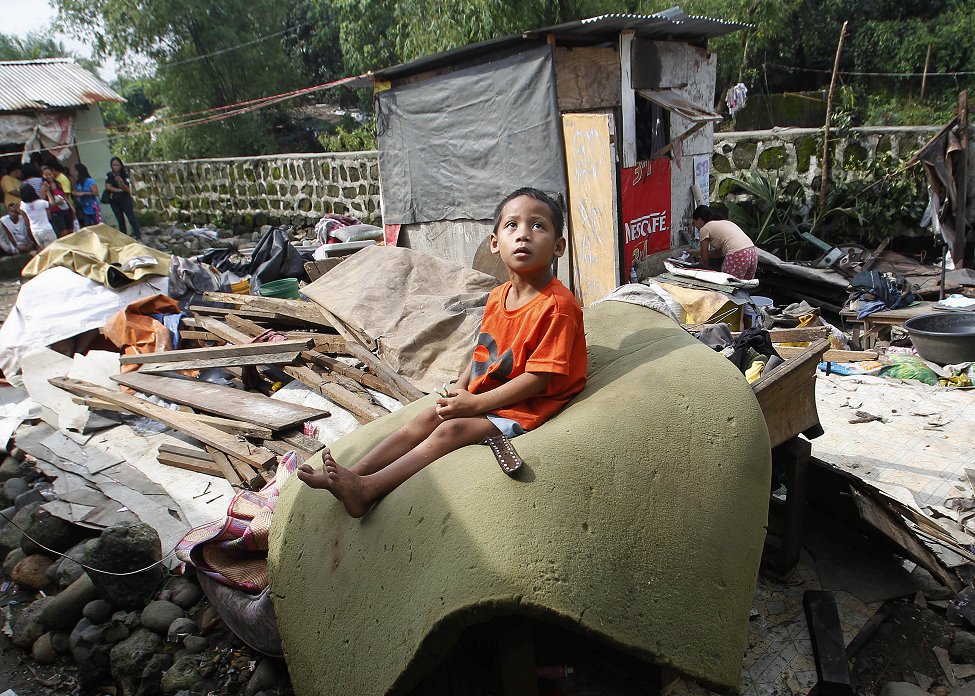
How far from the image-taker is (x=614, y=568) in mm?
1924

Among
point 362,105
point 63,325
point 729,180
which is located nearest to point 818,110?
point 729,180

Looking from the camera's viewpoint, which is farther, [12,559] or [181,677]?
[12,559]

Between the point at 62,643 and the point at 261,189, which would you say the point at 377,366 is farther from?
the point at 261,189

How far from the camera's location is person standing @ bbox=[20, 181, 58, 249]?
12.6m

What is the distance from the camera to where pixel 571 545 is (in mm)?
1923

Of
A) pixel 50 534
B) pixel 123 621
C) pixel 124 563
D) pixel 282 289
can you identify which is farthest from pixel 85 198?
pixel 123 621

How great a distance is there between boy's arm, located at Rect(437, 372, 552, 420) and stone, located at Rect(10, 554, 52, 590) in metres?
3.10

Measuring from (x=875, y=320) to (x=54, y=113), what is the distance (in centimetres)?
1560

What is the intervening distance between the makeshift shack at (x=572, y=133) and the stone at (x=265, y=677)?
5.45m

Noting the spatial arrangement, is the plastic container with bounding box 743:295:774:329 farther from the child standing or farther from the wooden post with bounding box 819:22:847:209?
the child standing

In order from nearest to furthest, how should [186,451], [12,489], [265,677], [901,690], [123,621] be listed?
[901,690] < [265,677] < [123,621] < [186,451] < [12,489]

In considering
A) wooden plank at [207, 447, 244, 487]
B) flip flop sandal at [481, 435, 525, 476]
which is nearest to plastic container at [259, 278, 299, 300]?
wooden plank at [207, 447, 244, 487]

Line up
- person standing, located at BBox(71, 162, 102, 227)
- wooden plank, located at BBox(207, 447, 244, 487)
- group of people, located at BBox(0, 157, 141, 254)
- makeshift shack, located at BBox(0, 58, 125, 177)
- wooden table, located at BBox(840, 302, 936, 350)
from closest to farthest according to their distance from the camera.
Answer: wooden plank, located at BBox(207, 447, 244, 487)
wooden table, located at BBox(840, 302, 936, 350)
group of people, located at BBox(0, 157, 141, 254)
makeshift shack, located at BBox(0, 58, 125, 177)
person standing, located at BBox(71, 162, 102, 227)

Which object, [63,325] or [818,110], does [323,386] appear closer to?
A: [63,325]
